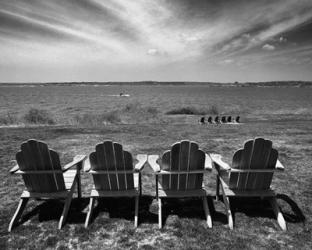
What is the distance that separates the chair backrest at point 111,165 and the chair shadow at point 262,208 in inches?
67.3

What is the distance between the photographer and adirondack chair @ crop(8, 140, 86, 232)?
120 inches

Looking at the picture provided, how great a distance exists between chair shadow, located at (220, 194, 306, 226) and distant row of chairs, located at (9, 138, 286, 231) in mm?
222

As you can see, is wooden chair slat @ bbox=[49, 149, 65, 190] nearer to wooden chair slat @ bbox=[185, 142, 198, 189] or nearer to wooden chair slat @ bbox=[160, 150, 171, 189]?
wooden chair slat @ bbox=[160, 150, 171, 189]

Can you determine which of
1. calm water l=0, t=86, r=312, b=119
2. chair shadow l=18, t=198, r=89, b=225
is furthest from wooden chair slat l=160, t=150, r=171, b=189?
calm water l=0, t=86, r=312, b=119

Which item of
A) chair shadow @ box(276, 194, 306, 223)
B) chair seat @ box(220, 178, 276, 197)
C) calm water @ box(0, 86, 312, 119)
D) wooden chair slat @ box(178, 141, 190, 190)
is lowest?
calm water @ box(0, 86, 312, 119)

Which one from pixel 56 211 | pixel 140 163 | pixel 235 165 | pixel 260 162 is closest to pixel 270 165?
pixel 260 162

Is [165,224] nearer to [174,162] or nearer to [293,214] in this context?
[174,162]

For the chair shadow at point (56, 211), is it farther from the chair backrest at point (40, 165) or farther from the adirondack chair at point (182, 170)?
the adirondack chair at point (182, 170)

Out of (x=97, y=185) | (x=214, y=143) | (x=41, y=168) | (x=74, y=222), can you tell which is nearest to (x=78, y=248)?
(x=74, y=222)

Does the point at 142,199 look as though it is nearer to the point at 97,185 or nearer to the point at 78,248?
the point at 97,185

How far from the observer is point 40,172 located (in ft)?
10.3

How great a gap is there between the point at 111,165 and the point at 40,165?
0.96 meters

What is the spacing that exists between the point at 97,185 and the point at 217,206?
1.91 meters

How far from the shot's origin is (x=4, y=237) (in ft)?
9.55
